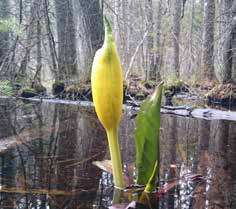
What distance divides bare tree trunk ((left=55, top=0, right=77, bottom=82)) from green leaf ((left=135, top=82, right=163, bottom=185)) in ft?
15.2

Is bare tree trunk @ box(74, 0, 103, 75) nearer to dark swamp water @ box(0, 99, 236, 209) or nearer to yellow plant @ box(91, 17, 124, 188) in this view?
dark swamp water @ box(0, 99, 236, 209)

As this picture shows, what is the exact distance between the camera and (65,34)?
6.25 meters

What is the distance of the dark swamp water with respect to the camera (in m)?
1.12

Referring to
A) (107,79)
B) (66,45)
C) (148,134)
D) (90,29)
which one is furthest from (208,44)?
(107,79)

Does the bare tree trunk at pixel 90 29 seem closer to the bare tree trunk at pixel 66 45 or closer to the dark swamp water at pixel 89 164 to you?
the bare tree trunk at pixel 66 45

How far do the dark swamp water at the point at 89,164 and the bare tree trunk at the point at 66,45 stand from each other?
322 centimetres

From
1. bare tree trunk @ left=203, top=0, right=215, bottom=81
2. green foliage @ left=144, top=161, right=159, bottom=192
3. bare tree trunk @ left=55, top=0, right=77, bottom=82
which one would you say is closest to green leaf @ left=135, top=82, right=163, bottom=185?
green foliage @ left=144, top=161, right=159, bottom=192

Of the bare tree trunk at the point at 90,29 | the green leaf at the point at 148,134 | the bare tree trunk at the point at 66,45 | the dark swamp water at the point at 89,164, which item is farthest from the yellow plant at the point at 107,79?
the bare tree trunk at the point at 66,45

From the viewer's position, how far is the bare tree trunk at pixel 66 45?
5.98m

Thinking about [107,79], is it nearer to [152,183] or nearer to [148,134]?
[148,134]

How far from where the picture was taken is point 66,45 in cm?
627

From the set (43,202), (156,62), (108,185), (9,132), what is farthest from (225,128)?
(156,62)

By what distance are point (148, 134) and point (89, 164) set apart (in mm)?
518

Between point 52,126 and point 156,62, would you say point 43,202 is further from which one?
point 156,62
